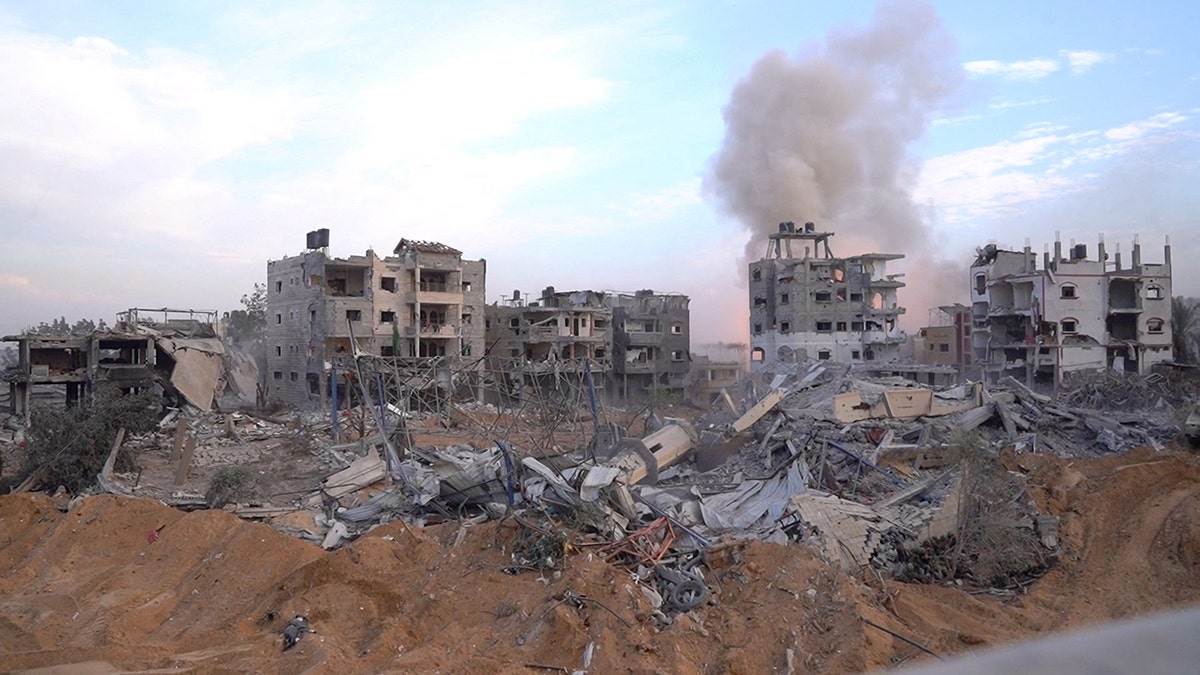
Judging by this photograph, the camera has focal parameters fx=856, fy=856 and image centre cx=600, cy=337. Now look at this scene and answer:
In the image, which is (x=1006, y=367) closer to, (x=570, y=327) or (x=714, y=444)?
(x=570, y=327)

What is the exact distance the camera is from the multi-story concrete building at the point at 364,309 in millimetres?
41094

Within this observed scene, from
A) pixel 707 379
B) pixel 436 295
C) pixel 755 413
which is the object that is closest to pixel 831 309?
pixel 707 379

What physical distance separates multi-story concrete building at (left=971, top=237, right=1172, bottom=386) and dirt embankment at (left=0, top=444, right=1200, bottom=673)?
98.3 ft

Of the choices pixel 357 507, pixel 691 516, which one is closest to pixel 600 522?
pixel 691 516

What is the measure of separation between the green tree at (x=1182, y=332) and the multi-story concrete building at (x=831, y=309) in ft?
46.5

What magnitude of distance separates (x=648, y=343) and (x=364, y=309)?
749 inches

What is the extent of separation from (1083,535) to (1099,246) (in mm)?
35186

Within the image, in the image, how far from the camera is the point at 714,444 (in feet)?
69.4

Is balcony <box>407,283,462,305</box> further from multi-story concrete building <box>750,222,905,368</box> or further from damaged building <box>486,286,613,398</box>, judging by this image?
multi-story concrete building <box>750,222,905,368</box>

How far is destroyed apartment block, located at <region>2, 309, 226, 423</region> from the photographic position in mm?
33844

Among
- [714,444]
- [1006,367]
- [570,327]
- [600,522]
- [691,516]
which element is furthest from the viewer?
[570,327]

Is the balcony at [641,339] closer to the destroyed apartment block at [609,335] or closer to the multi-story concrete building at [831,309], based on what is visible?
the destroyed apartment block at [609,335]

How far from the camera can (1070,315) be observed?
43094mm

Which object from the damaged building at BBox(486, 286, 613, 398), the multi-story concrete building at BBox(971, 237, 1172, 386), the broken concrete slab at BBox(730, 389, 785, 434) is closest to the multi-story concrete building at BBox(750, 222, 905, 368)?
the multi-story concrete building at BBox(971, 237, 1172, 386)
